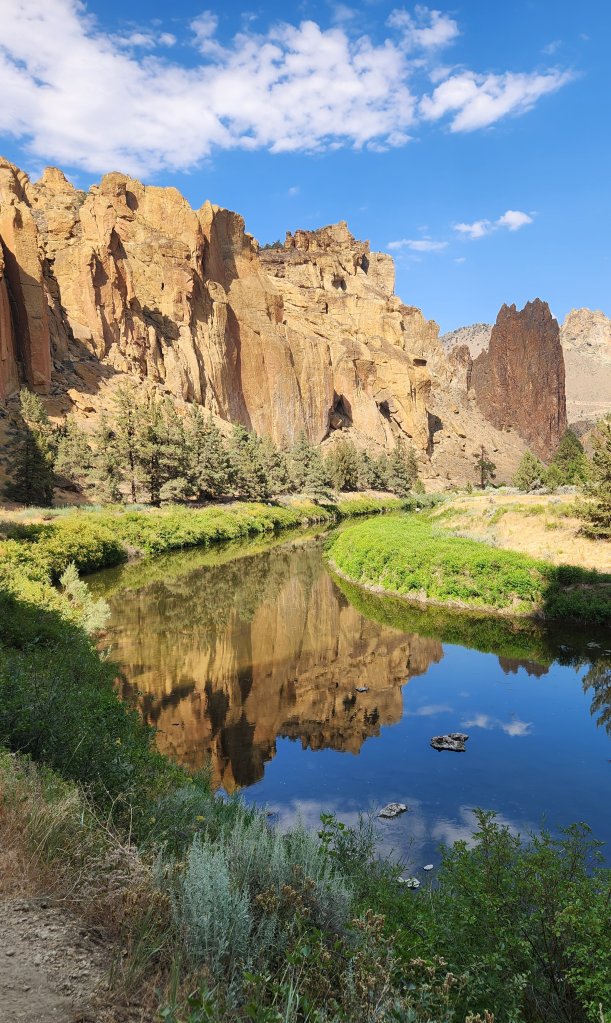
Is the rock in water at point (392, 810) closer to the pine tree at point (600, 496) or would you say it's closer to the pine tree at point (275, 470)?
the pine tree at point (600, 496)

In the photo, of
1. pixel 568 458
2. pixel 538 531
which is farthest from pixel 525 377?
pixel 538 531

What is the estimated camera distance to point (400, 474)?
302ft

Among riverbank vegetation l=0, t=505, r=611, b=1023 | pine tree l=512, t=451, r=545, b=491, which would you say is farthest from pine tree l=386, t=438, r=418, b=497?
riverbank vegetation l=0, t=505, r=611, b=1023

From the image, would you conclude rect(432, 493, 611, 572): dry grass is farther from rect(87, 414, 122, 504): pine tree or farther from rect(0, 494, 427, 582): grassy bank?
rect(87, 414, 122, 504): pine tree

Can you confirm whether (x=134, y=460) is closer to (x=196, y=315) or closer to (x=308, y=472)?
(x=308, y=472)

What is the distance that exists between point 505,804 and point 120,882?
7.47 metres

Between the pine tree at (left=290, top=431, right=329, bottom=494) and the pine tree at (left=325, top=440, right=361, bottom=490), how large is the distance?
70.6 inches

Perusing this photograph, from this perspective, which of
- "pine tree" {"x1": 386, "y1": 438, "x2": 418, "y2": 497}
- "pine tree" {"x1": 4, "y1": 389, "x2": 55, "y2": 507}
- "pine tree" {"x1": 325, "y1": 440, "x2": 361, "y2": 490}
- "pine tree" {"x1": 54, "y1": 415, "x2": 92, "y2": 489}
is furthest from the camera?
"pine tree" {"x1": 386, "y1": 438, "x2": 418, "y2": 497}

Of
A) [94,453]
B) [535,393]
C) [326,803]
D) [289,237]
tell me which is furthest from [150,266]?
[535,393]

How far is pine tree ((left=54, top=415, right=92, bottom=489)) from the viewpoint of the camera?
48094 mm

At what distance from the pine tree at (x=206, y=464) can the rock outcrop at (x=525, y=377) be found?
13663 centimetres

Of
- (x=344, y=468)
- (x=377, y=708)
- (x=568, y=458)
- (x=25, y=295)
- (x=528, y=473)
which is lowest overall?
(x=377, y=708)

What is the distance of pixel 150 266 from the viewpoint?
82.3 meters

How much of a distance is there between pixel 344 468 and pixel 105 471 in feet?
135
